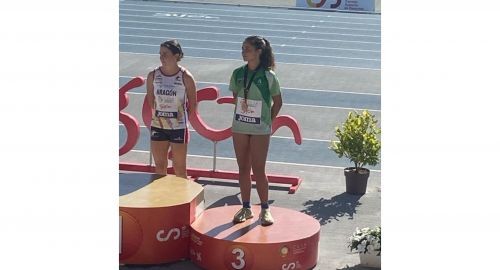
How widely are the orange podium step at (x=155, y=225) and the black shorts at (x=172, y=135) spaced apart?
104cm

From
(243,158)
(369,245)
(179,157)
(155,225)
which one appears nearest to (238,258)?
(155,225)

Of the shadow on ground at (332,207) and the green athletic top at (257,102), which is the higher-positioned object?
the green athletic top at (257,102)

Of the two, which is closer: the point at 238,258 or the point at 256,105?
the point at 238,258

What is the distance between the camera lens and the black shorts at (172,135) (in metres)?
9.09

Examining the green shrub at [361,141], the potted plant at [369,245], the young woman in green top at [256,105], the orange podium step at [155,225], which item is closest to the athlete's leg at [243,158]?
the young woman in green top at [256,105]

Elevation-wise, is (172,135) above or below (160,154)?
above

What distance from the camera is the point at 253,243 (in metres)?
7.40

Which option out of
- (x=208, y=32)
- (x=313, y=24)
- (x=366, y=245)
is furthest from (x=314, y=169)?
(x=313, y=24)

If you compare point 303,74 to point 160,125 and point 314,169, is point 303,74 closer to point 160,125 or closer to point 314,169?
point 314,169

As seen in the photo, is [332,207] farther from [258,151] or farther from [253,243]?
[253,243]

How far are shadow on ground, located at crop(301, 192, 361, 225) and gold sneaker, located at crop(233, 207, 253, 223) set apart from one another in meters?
1.55

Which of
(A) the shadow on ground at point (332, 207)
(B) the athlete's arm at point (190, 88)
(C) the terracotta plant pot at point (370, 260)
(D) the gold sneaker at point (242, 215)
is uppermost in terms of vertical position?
(B) the athlete's arm at point (190, 88)

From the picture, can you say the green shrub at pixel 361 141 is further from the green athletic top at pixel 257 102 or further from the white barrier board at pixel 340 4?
the white barrier board at pixel 340 4

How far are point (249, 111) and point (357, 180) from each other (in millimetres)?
3128
